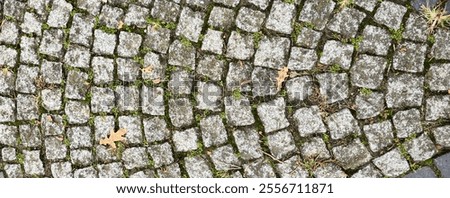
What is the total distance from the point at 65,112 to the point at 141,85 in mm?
780

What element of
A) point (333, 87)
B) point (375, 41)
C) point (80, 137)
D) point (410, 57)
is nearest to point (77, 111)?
point (80, 137)

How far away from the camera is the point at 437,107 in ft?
13.3

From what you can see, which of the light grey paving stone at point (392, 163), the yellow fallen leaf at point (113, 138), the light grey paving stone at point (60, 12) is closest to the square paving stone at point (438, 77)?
the light grey paving stone at point (392, 163)

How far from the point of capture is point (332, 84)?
13.5 ft

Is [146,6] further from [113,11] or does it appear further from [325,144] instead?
[325,144]

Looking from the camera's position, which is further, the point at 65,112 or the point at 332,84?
the point at 65,112

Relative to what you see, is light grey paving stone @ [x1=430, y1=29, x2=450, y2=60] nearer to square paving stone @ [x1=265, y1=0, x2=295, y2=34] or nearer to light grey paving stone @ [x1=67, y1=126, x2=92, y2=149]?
square paving stone @ [x1=265, y1=0, x2=295, y2=34]

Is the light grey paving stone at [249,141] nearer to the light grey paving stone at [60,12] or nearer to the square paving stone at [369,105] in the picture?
the square paving stone at [369,105]

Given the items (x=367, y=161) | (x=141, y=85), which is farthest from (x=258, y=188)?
(x=141, y=85)

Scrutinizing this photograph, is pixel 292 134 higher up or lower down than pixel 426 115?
lower down

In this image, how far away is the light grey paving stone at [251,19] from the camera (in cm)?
418

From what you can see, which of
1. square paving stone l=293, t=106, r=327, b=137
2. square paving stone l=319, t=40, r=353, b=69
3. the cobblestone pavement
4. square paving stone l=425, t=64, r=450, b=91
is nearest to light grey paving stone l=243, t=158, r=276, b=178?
the cobblestone pavement

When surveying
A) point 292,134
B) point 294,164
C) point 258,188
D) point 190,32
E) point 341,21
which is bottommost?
point 258,188

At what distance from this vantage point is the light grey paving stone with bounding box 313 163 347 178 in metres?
4.20
